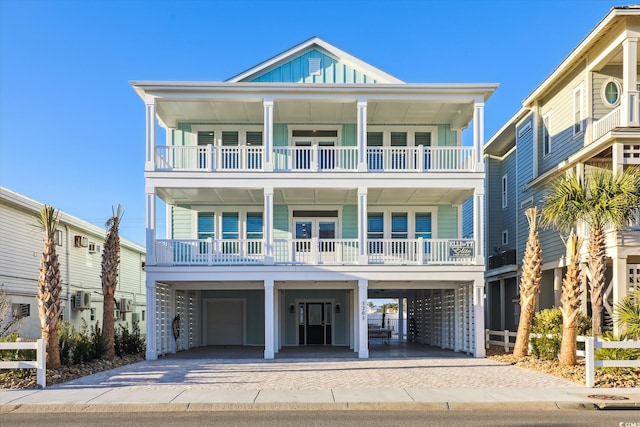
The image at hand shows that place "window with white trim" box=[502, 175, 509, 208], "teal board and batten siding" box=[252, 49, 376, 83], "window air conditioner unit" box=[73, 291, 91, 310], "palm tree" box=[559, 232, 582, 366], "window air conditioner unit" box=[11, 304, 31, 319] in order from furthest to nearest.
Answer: "window with white trim" box=[502, 175, 509, 208] → "window air conditioner unit" box=[73, 291, 91, 310] → "teal board and batten siding" box=[252, 49, 376, 83] → "window air conditioner unit" box=[11, 304, 31, 319] → "palm tree" box=[559, 232, 582, 366]

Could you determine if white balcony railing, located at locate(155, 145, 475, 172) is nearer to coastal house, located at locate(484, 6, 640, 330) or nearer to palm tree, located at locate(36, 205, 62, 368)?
coastal house, located at locate(484, 6, 640, 330)

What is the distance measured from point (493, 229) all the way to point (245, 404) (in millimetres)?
21767

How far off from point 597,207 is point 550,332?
385 centimetres

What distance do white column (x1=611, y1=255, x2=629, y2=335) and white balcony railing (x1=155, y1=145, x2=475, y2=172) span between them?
17.5ft

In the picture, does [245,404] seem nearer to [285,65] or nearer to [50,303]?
[50,303]

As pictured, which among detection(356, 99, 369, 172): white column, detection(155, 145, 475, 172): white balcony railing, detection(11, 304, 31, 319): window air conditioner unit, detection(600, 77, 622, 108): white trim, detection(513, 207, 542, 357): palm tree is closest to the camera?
detection(513, 207, 542, 357): palm tree

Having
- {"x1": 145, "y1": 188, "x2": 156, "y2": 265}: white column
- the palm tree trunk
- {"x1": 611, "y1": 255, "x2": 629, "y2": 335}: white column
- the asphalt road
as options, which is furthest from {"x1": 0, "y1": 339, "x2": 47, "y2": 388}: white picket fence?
{"x1": 611, "y1": 255, "x2": 629, "y2": 335}: white column

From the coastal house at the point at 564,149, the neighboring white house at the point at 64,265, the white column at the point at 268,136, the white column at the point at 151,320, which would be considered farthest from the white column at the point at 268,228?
the coastal house at the point at 564,149

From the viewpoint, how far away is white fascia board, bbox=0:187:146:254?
20.5 metres

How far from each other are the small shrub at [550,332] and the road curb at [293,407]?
19.9ft

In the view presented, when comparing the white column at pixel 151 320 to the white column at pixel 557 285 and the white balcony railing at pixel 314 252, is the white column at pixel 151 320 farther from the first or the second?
the white column at pixel 557 285

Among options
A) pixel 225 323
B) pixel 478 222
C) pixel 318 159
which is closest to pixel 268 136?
pixel 318 159

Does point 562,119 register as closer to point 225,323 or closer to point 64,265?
point 225,323

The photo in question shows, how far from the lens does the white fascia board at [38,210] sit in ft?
67.2
